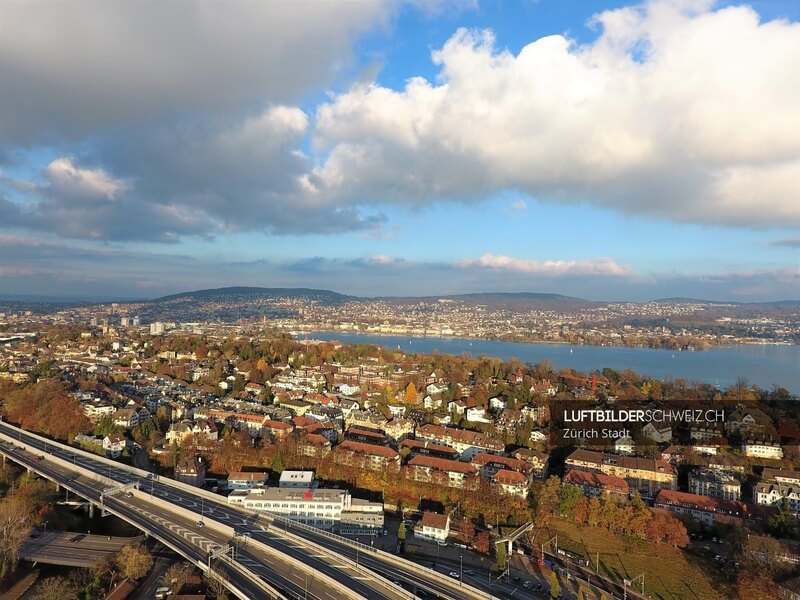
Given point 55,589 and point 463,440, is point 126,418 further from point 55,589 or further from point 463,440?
point 463,440

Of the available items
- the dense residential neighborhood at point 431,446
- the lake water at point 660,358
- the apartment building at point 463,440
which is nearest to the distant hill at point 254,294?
the lake water at point 660,358

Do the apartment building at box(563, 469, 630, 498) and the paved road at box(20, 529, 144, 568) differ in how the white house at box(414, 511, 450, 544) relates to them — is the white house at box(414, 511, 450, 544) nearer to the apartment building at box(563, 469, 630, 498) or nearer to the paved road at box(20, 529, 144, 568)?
the apartment building at box(563, 469, 630, 498)

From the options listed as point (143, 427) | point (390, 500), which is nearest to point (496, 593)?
point (390, 500)

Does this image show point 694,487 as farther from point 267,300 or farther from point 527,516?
point 267,300

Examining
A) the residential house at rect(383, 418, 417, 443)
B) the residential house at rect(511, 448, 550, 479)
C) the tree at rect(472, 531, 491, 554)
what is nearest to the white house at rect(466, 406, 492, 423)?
the residential house at rect(383, 418, 417, 443)

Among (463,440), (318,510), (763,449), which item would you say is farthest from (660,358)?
(318,510)

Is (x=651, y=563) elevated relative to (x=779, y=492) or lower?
lower

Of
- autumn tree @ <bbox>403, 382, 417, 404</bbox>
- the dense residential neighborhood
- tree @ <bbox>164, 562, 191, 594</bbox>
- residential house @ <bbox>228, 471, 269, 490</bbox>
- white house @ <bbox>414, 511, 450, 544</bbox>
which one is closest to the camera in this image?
tree @ <bbox>164, 562, 191, 594</bbox>
